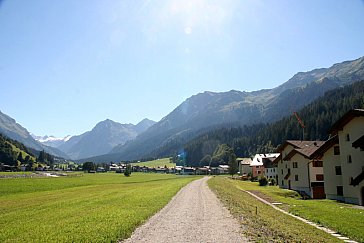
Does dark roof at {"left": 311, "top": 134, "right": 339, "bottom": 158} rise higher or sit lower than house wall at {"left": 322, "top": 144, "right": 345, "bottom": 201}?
higher

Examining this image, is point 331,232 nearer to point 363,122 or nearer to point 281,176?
point 363,122

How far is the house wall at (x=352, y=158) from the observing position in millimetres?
49188

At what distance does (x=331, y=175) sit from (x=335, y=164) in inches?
82.5

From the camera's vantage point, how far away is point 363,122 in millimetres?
48750

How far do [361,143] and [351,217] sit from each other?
57.3ft

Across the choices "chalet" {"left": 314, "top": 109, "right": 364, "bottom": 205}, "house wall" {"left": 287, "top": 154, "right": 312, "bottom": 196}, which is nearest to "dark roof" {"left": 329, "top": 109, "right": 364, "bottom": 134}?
"chalet" {"left": 314, "top": 109, "right": 364, "bottom": 205}

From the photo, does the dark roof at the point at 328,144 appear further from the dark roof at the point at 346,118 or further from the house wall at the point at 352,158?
the house wall at the point at 352,158

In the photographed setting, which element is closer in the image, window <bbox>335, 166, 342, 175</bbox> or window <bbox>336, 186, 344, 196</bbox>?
window <bbox>336, 186, 344, 196</bbox>

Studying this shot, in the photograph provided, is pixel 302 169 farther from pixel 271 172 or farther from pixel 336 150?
pixel 271 172

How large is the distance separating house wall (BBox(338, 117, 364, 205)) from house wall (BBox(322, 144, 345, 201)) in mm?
4538

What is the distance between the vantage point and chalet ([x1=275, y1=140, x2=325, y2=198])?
69.7m

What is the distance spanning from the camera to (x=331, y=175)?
2315 inches

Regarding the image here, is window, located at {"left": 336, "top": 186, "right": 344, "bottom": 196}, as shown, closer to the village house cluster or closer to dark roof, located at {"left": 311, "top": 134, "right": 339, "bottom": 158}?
the village house cluster

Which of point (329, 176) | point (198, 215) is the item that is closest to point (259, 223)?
point (198, 215)
